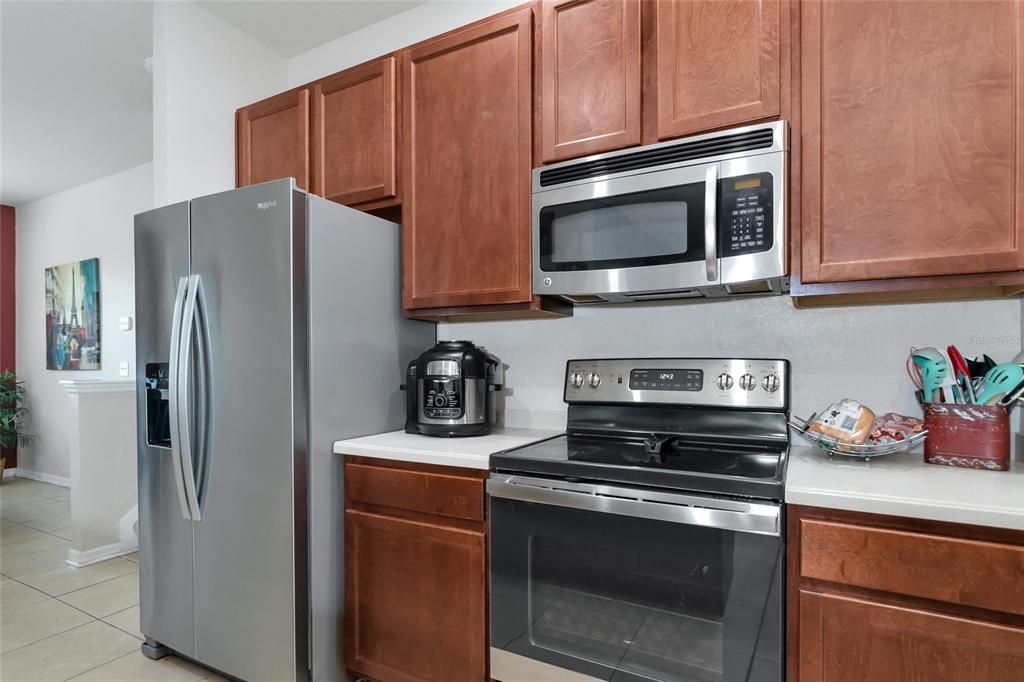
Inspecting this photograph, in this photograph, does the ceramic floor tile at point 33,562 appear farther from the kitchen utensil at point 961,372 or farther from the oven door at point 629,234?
the kitchen utensil at point 961,372

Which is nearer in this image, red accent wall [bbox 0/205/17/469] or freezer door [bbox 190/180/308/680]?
freezer door [bbox 190/180/308/680]

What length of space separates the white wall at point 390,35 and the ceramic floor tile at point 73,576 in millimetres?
2803

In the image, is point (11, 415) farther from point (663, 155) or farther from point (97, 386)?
point (663, 155)

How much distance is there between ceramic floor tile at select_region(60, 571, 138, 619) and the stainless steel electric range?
83.4 inches

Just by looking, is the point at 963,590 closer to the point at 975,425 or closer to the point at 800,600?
the point at 800,600

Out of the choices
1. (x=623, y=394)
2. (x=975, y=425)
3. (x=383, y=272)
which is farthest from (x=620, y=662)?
(x=383, y=272)

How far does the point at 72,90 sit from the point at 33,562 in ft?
9.09

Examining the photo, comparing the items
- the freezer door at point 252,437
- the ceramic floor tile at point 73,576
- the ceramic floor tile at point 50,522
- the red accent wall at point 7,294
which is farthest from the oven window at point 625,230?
the red accent wall at point 7,294

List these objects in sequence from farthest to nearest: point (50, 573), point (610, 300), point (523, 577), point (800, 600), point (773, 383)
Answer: point (50, 573) < point (610, 300) < point (773, 383) < point (523, 577) < point (800, 600)

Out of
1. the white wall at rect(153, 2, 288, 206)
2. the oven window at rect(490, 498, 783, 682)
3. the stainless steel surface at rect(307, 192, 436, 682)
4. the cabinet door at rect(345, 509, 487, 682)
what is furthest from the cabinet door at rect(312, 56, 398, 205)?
the oven window at rect(490, 498, 783, 682)

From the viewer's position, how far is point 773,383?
1.68 metres

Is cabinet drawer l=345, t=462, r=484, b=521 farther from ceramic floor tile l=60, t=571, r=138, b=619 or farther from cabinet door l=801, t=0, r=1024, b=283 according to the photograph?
ceramic floor tile l=60, t=571, r=138, b=619

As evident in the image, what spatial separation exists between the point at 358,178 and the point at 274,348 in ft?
2.70

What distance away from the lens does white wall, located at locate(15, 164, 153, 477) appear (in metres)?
4.70
